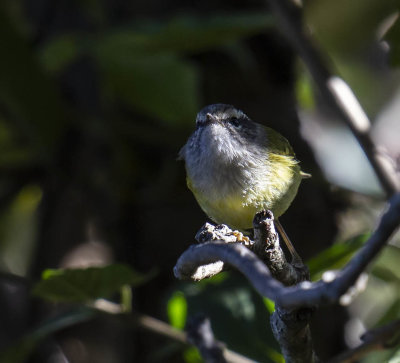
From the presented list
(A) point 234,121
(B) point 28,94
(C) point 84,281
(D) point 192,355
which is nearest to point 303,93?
(B) point 28,94

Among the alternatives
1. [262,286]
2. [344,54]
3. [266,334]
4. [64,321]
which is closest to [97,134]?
[64,321]

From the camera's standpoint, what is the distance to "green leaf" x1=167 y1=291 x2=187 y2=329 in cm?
229

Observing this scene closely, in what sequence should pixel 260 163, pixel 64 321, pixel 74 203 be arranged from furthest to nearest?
pixel 74 203
pixel 64 321
pixel 260 163

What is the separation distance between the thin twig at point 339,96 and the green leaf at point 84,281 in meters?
0.74

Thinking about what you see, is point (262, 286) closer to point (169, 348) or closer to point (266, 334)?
point (266, 334)

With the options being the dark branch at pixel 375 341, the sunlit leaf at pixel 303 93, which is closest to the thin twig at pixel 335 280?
the dark branch at pixel 375 341

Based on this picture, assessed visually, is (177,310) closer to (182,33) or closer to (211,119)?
(211,119)

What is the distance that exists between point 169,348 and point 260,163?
0.71 m

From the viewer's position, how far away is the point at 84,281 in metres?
1.89

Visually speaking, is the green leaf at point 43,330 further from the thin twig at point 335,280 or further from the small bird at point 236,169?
the thin twig at point 335,280

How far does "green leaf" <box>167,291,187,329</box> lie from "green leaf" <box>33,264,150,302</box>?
1.28ft

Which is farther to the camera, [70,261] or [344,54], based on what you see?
[344,54]

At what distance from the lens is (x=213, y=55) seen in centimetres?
353

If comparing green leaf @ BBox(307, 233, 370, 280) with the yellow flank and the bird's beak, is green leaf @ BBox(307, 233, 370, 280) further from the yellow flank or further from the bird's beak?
the bird's beak
